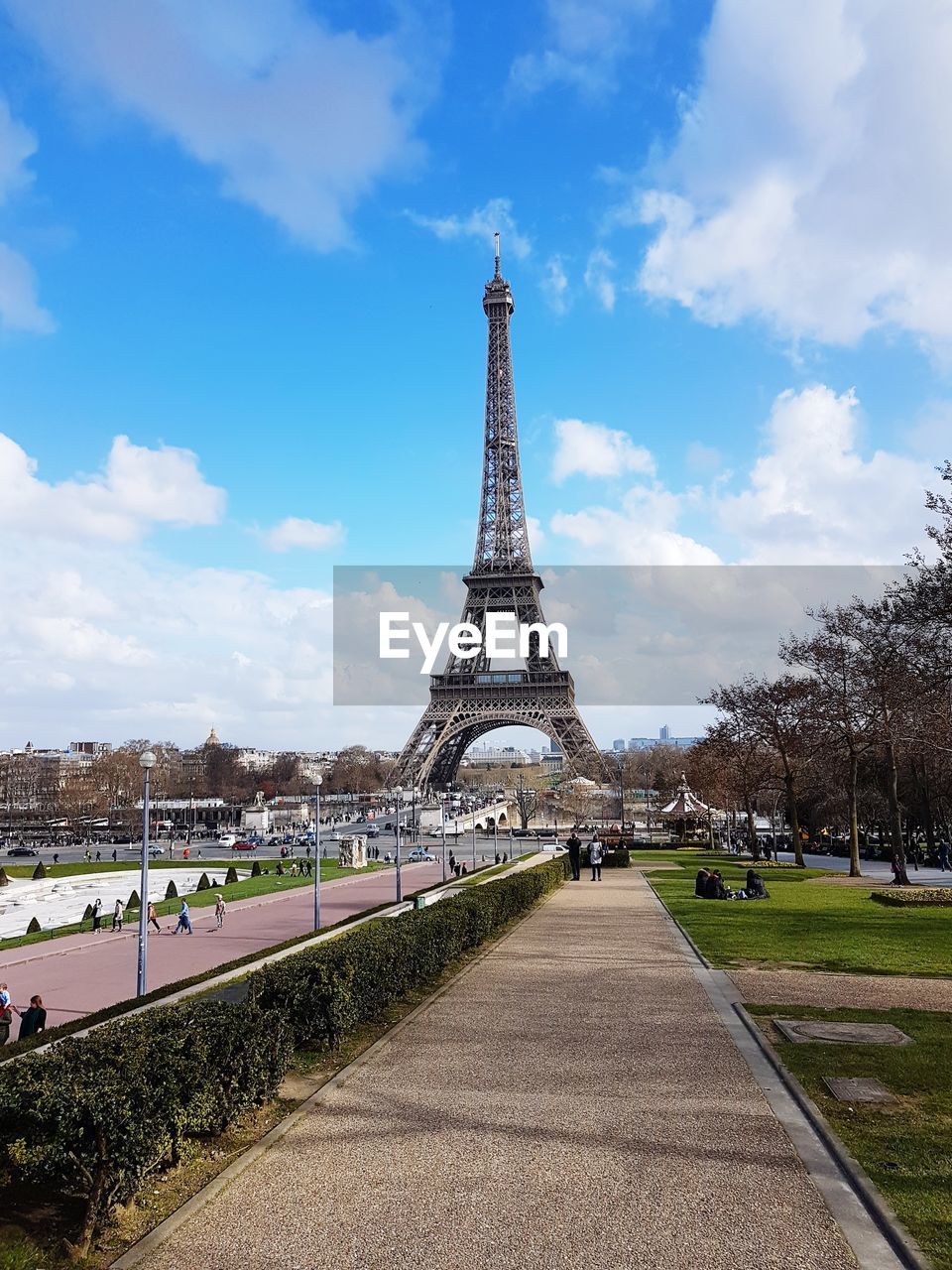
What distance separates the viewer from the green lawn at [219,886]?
30984 millimetres

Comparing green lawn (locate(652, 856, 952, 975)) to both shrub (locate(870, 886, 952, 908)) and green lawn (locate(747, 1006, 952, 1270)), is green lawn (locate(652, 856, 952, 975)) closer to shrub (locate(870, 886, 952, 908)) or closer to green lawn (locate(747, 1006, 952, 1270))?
shrub (locate(870, 886, 952, 908))

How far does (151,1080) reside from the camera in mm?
7949

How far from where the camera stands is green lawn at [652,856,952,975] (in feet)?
60.0

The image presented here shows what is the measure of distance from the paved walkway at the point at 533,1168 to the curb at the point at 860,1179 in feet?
1.24

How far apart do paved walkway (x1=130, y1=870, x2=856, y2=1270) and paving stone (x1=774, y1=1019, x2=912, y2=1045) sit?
952 mm

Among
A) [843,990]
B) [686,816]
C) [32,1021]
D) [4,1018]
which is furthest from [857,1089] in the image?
[686,816]

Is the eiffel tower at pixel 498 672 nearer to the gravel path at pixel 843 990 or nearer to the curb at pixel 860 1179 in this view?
the gravel path at pixel 843 990

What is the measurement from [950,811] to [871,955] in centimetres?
6100

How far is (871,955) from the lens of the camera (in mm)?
18719

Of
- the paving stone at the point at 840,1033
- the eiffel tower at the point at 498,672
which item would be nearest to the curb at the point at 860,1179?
the paving stone at the point at 840,1033

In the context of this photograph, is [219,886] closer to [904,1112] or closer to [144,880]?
[144,880]

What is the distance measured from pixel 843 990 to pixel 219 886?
39458mm

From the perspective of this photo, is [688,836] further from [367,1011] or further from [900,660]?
[367,1011]

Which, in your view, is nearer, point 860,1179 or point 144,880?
point 860,1179
